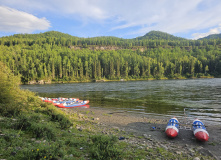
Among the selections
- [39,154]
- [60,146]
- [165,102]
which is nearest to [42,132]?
[60,146]

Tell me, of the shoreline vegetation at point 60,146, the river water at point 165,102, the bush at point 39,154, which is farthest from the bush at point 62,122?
the river water at point 165,102

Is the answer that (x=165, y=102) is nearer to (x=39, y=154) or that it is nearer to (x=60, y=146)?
(x=60, y=146)

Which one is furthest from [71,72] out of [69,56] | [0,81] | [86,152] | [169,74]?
[86,152]

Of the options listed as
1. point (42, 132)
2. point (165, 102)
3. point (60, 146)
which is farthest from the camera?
point (165, 102)

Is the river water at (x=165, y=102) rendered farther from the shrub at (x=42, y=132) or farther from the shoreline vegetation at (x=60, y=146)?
the shrub at (x=42, y=132)

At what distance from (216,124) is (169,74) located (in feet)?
426

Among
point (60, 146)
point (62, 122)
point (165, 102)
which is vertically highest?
A: point (60, 146)

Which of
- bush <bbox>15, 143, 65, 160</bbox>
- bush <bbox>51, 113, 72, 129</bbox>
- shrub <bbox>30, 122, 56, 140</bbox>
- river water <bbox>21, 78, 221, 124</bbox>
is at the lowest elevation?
river water <bbox>21, 78, 221, 124</bbox>

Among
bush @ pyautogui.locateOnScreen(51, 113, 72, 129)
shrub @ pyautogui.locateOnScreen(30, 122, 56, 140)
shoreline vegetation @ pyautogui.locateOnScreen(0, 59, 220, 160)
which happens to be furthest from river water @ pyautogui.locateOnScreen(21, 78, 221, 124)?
shrub @ pyautogui.locateOnScreen(30, 122, 56, 140)

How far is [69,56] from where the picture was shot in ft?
493

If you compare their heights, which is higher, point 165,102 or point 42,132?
point 42,132

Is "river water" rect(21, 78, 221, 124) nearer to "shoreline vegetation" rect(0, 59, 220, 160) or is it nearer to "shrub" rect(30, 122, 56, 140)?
"shoreline vegetation" rect(0, 59, 220, 160)

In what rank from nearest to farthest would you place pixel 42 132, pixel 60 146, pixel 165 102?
1. pixel 60 146
2. pixel 42 132
3. pixel 165 102

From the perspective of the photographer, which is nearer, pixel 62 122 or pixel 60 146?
pixel 60 146
